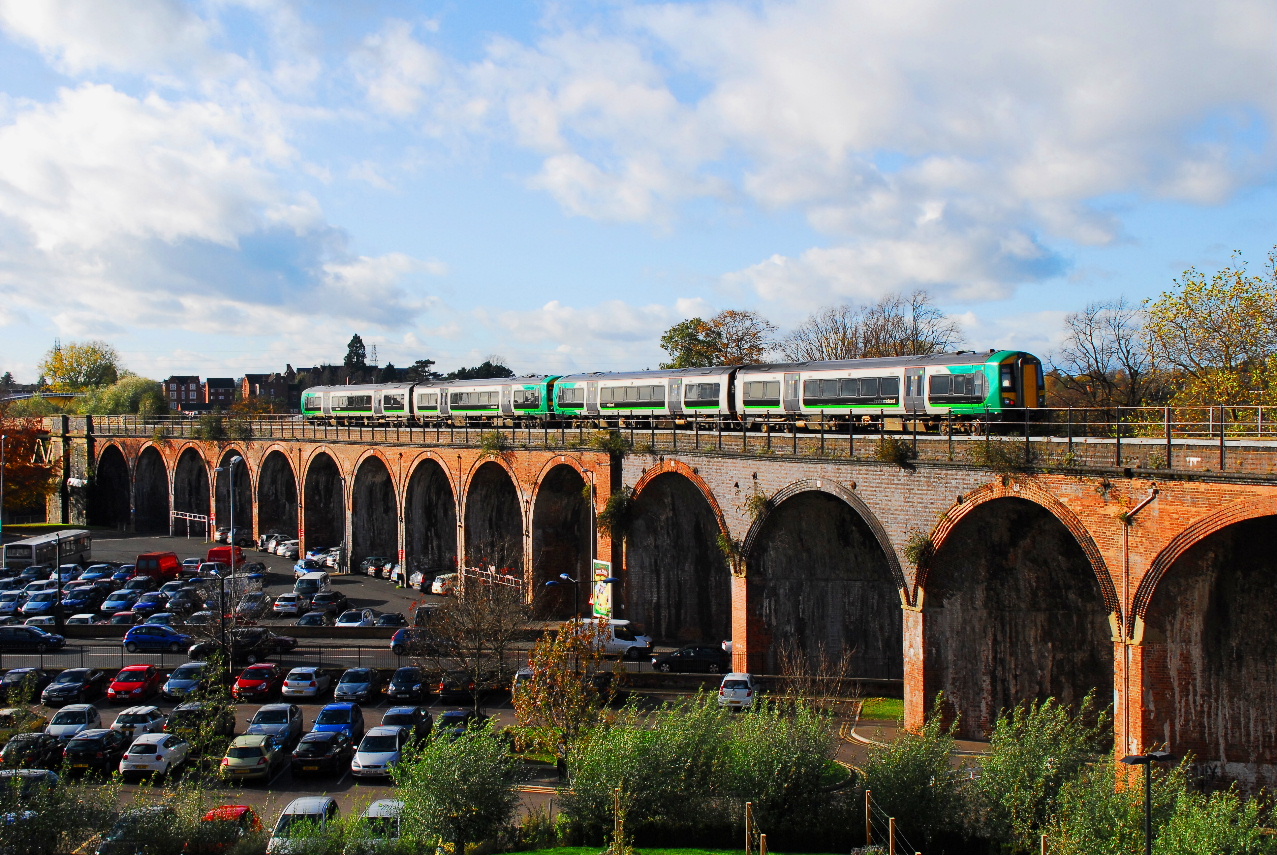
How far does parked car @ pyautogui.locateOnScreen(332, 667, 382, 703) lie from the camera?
94.6ft

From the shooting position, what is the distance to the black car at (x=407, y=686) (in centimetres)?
2873

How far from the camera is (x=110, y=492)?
7331cm

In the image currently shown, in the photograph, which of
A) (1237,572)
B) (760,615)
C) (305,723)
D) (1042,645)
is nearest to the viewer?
(1237,572)

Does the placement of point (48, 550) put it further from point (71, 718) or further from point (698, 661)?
point (698, 661)

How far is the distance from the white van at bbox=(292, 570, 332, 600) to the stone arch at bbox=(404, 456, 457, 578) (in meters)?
4.21

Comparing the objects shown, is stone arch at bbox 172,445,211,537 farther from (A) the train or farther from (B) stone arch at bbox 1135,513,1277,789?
(B) stone arch at bbox 1135,513,1277,789

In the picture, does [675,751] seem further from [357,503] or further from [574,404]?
[357,503]

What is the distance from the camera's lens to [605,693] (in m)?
27.2

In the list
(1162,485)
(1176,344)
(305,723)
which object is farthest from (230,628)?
(1176,344)

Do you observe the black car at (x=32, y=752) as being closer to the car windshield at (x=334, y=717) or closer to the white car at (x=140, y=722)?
the white car at (x=140, y=722)

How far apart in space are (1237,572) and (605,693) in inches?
603

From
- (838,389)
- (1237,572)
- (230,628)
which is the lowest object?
(230,628)

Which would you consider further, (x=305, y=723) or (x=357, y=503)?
(x=357, y=503)

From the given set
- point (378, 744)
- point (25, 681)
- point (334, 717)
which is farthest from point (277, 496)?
point (378, 744)
